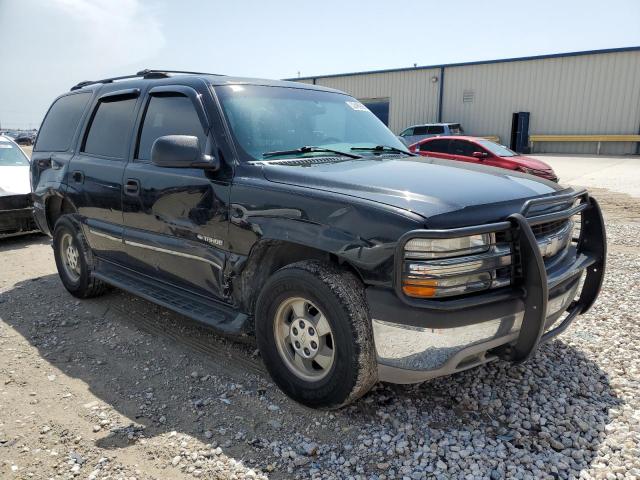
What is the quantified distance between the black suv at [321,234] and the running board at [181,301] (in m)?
0.01

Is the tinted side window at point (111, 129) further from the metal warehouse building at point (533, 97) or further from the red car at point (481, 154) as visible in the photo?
the metal warehouse building at point (533, 97)

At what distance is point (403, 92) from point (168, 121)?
2979 centimetres

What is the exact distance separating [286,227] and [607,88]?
28009 mm

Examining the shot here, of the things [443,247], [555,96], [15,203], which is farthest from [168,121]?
[555,96]

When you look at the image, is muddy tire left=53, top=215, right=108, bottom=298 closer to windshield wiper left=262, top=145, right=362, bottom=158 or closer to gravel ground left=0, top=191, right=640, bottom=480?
→ gravel ground left=0, top=191, right=640, bottom=480

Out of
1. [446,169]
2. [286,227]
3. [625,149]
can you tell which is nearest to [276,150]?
[286,227]

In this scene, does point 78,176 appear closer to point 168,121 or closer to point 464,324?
point 168,121

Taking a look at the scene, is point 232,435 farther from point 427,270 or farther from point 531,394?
point 531,394

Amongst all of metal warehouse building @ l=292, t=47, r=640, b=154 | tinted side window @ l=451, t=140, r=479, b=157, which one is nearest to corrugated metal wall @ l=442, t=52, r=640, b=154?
metal warehouse building @ l=292, t=47, r=640, b=154

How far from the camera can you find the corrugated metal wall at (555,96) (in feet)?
82.5

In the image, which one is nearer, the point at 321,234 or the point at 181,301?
the point at 321,234

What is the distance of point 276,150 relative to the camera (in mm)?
3359

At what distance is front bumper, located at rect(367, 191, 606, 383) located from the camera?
2.37m

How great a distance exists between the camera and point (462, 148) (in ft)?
45.6
